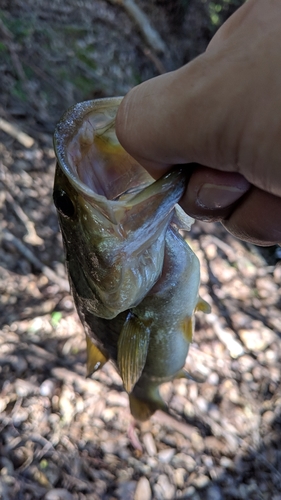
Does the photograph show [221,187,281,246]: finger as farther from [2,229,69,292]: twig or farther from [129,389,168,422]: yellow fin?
[2,229,69,292]: twig

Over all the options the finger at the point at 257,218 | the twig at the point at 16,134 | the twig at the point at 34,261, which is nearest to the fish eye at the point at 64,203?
the finger at the point at 257,218

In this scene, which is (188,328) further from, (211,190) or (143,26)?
(143,26)

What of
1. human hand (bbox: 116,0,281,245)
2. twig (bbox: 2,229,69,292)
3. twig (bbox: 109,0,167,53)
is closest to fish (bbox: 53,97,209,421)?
human hand (bbox: 116,0,281,245)

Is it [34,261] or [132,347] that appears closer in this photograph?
[132,347]

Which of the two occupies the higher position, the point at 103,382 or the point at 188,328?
the point at 188,328

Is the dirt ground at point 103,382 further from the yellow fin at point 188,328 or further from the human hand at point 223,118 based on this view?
the human hand at point 223,118

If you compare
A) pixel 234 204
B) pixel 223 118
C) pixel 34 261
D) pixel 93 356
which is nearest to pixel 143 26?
pixel 34 261
